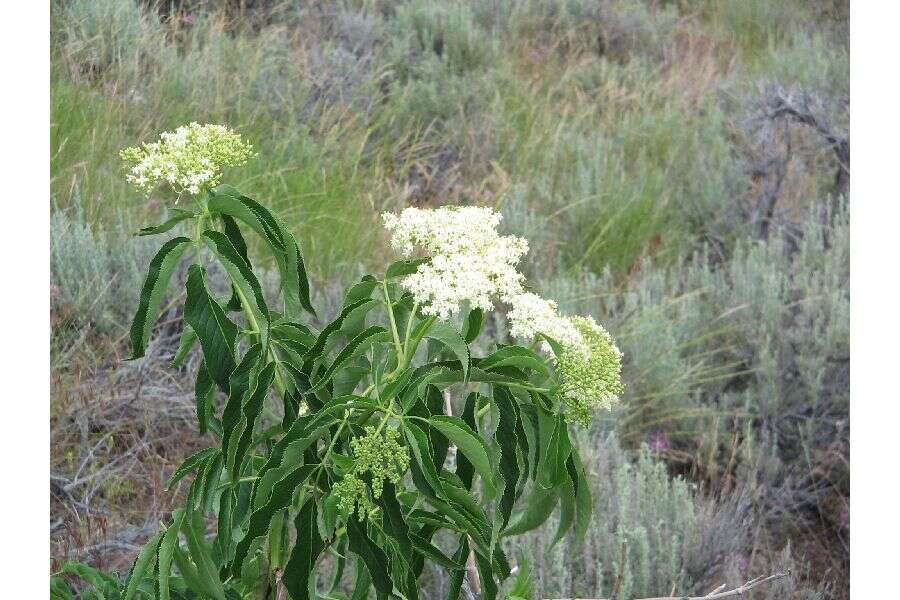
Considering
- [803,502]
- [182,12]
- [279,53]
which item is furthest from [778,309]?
[182,12]

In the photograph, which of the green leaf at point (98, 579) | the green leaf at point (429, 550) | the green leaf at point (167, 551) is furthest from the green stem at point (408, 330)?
the green leaf at point (98, 579)

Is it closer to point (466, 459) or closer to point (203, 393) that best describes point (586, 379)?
point (466, 459)

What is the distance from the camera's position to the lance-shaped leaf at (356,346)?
46.6 inches

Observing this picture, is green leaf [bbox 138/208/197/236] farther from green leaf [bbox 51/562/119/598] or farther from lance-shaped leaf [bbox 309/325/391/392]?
green leaf [bbox 51/562/119/598]

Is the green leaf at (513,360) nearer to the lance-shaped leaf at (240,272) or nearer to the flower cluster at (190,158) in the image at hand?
the lance-shaped leaf at (240,272)

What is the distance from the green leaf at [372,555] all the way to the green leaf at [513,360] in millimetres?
223

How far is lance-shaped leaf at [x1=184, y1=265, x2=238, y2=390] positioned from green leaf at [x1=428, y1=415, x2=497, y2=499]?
245 millimetres

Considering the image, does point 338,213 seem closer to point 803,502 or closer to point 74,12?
point 74,12

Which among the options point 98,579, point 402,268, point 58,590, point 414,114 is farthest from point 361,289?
point 414,114

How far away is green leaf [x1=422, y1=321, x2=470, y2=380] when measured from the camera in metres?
1.13

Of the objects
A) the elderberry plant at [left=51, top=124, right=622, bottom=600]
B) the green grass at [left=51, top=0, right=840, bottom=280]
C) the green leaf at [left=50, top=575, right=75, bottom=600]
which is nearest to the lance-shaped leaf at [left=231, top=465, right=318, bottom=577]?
the elderberry plant at [left=51, top=124, right=622, bottom=600]

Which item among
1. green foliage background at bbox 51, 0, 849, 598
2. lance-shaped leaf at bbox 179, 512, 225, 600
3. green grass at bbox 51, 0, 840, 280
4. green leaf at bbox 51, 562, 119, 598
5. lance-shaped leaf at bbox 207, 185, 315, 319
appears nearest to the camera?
lance-shaped leaf at bbox 207, 185, 315, 319

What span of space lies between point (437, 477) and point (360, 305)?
0.21 meters

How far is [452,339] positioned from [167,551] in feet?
1.47
